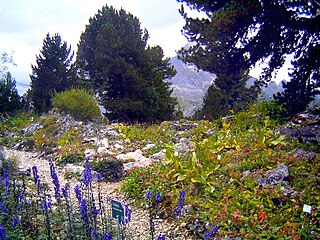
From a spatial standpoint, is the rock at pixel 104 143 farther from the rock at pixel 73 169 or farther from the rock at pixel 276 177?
the rock at pixel 276 177

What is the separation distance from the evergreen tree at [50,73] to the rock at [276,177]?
48.9ft

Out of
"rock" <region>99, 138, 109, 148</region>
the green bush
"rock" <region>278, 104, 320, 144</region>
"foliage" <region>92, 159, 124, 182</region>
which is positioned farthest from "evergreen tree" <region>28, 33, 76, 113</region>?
"rock" <region>278, 104, 320, 144</region>

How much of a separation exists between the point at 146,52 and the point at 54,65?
629 cm

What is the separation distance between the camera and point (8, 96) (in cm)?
1702

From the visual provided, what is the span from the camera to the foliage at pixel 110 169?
6.79 metres

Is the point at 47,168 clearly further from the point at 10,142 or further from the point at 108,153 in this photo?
the point at 10,142

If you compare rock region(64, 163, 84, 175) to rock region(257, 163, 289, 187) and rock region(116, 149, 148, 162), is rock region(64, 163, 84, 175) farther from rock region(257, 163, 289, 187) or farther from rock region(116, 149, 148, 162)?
rock region(257, 163, 289, 187)

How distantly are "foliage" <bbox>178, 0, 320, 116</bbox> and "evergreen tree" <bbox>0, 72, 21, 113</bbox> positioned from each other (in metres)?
13.4

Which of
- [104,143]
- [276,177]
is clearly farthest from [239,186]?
[104,143]

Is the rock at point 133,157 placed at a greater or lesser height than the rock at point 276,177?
greater

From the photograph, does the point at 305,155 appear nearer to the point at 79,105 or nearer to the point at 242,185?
the point at 242,185

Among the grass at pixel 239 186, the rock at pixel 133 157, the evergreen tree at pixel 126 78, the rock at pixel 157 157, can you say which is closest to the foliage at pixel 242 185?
the grass at pixel 239 186

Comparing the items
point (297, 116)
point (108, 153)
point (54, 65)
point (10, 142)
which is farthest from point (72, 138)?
point (54, 65)

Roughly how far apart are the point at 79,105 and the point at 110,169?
15.7 ft
